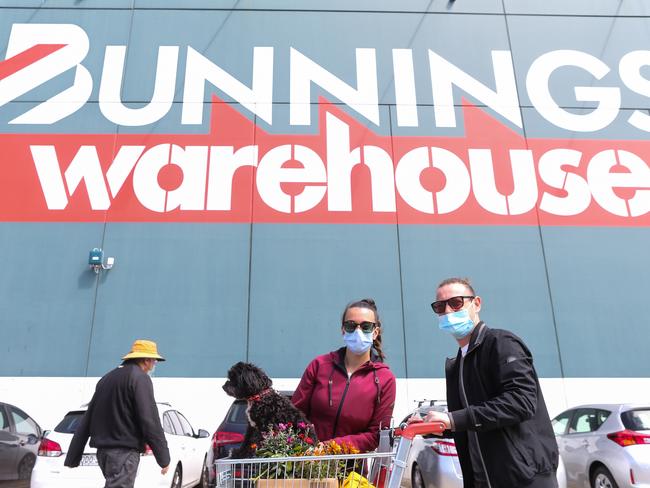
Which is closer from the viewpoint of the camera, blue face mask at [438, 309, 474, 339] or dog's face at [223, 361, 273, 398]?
blue face mask at [438, 309, 474, 339]

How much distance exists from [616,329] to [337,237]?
6.09 m

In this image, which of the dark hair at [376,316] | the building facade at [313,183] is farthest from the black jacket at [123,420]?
the building facade at [313,183]

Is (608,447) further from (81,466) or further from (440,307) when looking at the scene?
(81,466)

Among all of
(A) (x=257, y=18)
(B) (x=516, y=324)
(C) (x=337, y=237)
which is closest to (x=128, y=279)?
(C) (x=337, y=237)

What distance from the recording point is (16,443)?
26.6 ft

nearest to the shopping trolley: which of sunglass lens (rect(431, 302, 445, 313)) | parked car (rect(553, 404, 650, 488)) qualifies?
sunglass lens (rect(431, 302, 445, 313))

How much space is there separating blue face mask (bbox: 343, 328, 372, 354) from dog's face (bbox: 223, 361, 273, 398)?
24.2 inches

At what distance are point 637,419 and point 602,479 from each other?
923 mm

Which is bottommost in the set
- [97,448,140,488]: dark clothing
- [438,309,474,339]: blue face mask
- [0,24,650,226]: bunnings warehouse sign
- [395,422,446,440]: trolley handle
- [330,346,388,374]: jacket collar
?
[97,448,140,488]: dark clothing

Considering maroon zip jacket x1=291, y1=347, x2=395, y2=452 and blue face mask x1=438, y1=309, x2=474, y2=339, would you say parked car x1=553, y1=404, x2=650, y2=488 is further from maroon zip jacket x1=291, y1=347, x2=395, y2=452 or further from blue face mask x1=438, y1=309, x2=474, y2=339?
blue face mask x1=438, y1=309, x2=474, y2=339

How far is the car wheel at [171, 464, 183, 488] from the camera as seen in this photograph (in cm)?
726

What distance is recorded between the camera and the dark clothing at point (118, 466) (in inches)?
174

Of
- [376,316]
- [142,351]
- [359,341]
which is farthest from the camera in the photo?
[142,351]

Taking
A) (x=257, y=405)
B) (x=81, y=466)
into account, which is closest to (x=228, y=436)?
(x=81, y=466)
